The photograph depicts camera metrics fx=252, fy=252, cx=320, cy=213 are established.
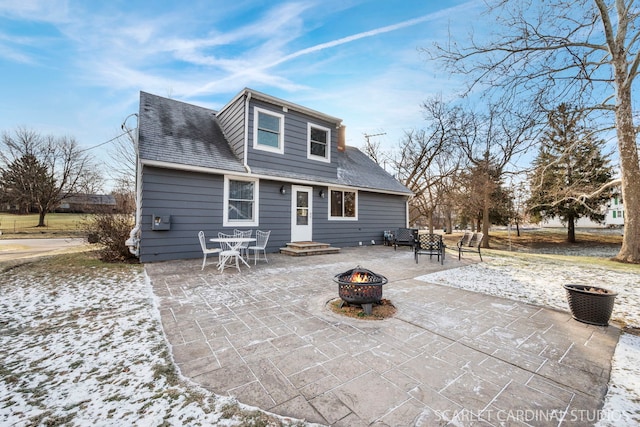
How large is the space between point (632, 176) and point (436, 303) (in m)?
9.38

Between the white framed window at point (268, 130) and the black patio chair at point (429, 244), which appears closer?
the black patio chair at point (429, 244)

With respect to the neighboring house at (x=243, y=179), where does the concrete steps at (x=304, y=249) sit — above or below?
below

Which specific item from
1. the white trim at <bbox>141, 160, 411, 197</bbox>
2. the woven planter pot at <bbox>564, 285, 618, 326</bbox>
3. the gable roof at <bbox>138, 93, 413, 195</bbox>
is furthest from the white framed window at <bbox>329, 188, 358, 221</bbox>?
the woven planter pot at <bbox>564, 285, 618, 326</bbox>

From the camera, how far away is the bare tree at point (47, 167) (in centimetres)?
2266

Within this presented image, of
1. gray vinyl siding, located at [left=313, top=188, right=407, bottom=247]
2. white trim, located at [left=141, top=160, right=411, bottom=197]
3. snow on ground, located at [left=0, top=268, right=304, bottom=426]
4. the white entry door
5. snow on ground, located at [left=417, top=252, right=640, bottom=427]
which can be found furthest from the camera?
gray vinyl siding, located at [left=313, top=188, right=407, bottom=247]

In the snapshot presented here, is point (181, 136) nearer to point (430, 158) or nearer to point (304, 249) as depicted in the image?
point (304, 249)

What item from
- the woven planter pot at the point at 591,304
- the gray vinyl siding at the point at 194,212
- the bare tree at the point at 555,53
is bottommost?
the woven planter pot at the point at 591,304

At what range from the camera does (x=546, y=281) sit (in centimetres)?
523

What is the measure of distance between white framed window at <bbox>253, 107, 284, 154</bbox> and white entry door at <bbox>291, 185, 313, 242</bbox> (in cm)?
159

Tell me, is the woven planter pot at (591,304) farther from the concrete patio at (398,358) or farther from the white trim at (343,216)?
the white trim at (343,216)

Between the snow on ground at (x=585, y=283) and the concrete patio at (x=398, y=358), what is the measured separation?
0.30 ft

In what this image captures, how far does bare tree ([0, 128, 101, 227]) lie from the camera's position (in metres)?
22.7

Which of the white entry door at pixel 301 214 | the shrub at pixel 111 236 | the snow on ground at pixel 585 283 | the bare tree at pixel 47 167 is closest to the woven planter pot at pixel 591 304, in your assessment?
the snow on ground at pixel 585 283

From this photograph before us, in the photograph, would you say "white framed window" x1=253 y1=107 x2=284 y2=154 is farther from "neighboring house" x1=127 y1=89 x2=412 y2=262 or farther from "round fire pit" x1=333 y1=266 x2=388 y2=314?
"round fire pit" x1=333 y1=266 x2=388 y2=314
